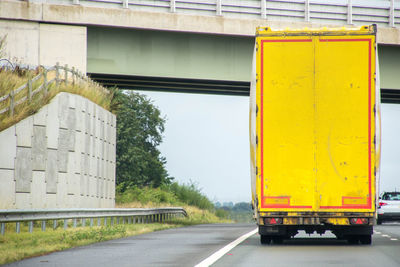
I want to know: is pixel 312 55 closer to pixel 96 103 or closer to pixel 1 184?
pixel 1 184

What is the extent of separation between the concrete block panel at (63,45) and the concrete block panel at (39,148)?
8998 millimetres

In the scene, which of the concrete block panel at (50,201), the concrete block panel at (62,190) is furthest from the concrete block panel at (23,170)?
the concrete block panel at (62,190)

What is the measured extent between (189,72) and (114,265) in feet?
73.7

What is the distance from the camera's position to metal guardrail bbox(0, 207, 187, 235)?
55.7 ft

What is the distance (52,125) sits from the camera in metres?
24.0

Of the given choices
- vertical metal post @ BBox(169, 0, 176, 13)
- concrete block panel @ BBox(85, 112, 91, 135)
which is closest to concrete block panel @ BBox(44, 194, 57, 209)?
concrete block panel @ BBox(85, 112, 91, 135)

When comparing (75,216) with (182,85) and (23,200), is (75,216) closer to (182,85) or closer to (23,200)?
(23,200)

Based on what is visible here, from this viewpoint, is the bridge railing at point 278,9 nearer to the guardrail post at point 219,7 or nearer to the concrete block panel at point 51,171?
the guardrail post at point 219,7

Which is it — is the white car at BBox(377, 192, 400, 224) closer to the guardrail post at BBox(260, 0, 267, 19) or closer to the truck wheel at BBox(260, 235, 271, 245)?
the guardrail post at BBox(260, 0, 267, 19)

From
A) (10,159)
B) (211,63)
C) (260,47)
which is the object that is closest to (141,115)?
(211,63)

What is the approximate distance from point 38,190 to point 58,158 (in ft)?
6.67

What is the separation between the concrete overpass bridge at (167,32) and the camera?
31.6 meters

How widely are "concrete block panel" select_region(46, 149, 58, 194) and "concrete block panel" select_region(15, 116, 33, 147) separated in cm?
135

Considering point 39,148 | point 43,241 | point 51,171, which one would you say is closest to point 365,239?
point 43,241
